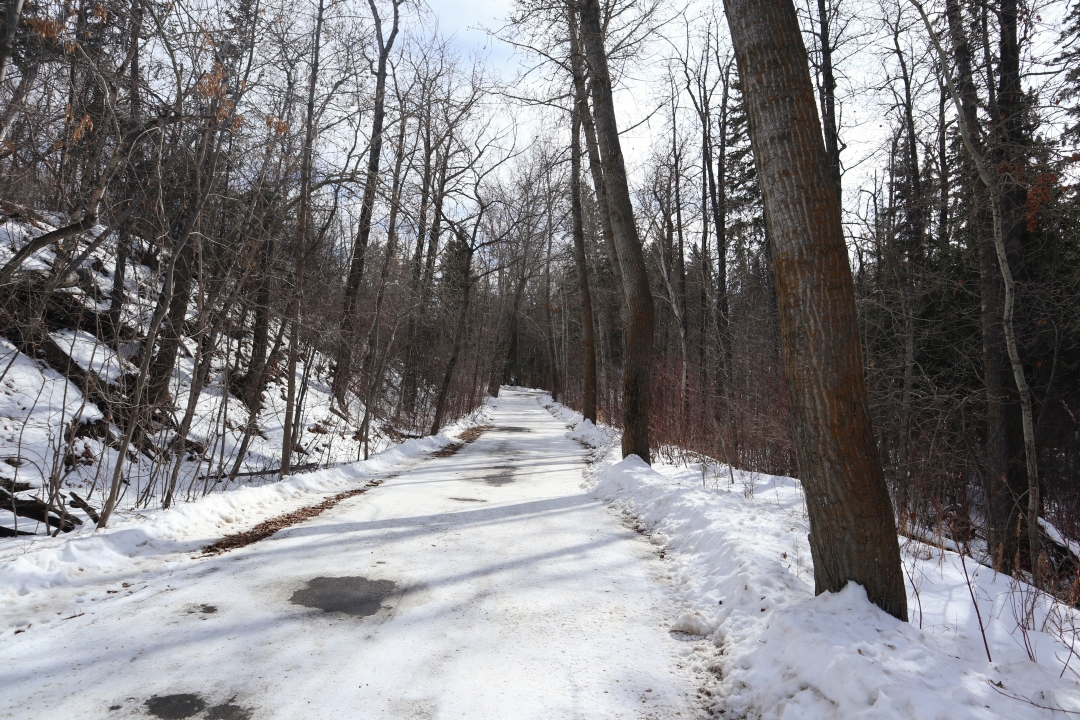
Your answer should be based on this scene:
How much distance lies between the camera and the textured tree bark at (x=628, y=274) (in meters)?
9.94

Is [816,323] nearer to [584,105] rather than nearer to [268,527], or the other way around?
[268,527]

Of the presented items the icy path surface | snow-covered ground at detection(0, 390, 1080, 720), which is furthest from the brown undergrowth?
the icy path surface

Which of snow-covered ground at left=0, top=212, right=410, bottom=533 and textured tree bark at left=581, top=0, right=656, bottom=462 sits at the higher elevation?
textured tree bark at left=581, top=0, right=656, bottom=462

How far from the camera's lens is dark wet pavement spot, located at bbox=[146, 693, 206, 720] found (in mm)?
2566

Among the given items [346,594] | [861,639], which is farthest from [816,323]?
[346,594]

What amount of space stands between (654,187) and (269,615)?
20.4m

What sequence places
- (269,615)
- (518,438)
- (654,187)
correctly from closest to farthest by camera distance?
(269,615) → (518,438) → (654,187)

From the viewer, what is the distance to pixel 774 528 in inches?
211

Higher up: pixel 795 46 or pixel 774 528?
pixel 795 46

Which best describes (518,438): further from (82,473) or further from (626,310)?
(82,473)

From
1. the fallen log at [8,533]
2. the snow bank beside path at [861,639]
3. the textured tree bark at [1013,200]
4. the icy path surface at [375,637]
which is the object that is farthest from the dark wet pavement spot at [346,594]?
the textured tree bark at [1013,200]

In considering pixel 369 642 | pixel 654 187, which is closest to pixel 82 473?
pixel 369 642

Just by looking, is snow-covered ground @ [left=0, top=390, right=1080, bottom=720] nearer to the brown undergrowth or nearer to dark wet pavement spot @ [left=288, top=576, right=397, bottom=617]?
dark wet pavement spot @ [left=288, top=576, right=397, bottom=617]

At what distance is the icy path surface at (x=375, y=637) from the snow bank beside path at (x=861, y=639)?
0.35 meters
